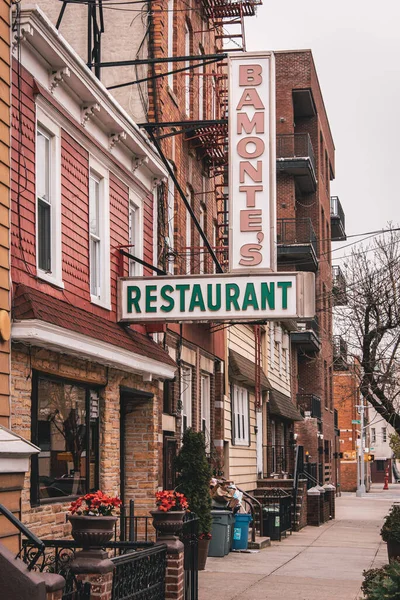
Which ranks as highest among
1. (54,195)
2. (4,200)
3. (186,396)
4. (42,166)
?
(42,166)

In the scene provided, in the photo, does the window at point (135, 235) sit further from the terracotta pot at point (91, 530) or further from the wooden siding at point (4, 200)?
the terracotta pot at point (91, 530)

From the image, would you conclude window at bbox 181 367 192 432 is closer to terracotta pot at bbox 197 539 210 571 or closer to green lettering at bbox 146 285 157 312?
terracotta pot at bbox 197 539 210 571

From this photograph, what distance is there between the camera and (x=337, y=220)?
5666 cm

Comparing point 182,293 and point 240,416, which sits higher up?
point 182,293

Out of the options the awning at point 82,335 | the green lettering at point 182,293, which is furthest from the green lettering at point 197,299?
the awning at point 82,335

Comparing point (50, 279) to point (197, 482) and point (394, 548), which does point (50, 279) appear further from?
point (394, 548)

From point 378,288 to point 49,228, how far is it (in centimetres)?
1840

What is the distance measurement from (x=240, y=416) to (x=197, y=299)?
13712 millimetres

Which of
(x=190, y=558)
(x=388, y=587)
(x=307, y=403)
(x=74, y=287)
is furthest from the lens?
(x=307, y=403)

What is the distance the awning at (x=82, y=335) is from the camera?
36.1ft

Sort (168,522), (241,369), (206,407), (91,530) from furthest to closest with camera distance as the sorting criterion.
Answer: (241,369) < (206,407) < (168,522) < (91,530)

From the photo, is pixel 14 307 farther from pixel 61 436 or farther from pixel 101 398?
pixel 101 398

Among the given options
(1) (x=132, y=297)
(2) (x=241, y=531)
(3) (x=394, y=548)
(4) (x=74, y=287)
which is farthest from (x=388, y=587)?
(2) (x=241, y=531)

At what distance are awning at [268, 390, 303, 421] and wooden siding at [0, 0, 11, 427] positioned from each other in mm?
23180
